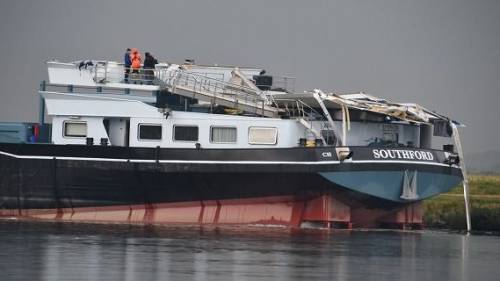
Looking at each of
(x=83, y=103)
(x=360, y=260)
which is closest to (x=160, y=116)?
(x=83, y=103)

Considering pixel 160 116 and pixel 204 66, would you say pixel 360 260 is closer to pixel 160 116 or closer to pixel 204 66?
pixel 160 116

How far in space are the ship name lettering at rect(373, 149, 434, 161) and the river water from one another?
2374 millimetres

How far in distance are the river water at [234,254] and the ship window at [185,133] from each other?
10.0 ft

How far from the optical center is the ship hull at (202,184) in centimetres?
4072

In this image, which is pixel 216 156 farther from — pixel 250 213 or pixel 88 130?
pixel 88 130

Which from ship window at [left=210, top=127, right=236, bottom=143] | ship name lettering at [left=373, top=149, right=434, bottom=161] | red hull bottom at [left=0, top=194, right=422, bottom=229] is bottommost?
red hull bottom at [left=0, top=194, right=422, bottom=229]

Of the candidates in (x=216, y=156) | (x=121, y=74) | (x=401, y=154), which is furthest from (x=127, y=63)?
(x=401, y=154)

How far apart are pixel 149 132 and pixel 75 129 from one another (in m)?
2.55

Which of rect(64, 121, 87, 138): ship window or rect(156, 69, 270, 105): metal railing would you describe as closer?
rect(64, 121, 87, 138): ship window

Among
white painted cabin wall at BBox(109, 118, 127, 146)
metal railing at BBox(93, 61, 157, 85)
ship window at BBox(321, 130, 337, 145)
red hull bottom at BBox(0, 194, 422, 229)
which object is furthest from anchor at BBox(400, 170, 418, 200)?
metal railing at BBox(93, 61, 157, 85)

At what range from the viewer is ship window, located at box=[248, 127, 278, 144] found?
1656 inches

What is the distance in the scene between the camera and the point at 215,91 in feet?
144

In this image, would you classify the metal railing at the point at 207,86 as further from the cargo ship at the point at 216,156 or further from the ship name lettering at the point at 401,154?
the ship name lettering at the point at 401,154

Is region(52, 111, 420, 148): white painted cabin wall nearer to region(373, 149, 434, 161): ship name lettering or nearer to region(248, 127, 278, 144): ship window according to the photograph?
region(248, 127, 278, 144): ship window
